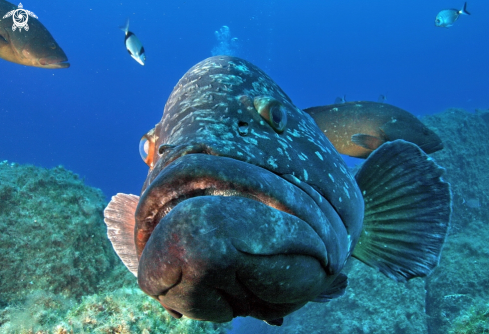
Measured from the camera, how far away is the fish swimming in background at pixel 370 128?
5797mm

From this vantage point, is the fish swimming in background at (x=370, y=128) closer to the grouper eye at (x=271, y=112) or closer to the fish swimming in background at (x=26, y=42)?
the grouper eye at (x=271, y=112)

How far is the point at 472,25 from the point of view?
140500mm

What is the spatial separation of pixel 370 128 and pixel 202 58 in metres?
148

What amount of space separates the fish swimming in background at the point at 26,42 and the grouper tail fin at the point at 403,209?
21.6ft

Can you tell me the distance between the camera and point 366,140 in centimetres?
576

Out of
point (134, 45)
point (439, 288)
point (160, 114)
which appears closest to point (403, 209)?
point (439, 288)

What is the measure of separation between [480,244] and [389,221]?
8.77 meters

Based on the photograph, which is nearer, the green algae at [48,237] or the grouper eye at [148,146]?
the grouper eye at [148,146]

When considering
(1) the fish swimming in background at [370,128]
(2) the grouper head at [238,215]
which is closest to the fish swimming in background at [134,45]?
(1) the fish swimming in background at [370,128]

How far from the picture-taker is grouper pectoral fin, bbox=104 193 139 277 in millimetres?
3373

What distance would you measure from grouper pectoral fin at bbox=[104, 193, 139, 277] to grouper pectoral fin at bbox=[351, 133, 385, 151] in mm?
4248

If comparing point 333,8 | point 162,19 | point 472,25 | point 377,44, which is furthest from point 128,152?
point 472,25

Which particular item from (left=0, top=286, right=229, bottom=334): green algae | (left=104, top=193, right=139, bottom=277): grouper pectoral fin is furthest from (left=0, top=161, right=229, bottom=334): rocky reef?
(left=104, top=193, right=139, bottom=277): grouper pectoral fin

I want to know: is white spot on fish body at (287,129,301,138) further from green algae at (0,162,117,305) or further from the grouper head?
green algae at (0,162,117,305)
